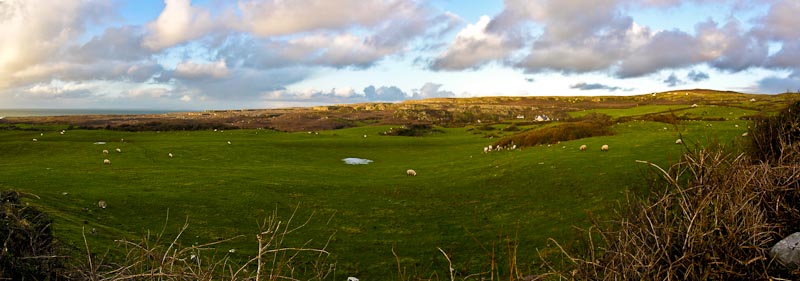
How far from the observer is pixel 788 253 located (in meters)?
5.12

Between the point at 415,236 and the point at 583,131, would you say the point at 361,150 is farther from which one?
the point at 415,236

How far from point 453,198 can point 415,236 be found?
6.36 metres

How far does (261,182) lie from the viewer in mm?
27219

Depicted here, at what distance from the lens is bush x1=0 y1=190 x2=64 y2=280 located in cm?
545

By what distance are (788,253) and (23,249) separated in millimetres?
9635

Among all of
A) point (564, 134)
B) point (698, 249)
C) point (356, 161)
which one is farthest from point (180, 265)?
point (356, 161)

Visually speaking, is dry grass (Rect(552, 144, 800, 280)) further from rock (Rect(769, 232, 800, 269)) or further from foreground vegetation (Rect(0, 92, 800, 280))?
foreground vegetation (Rect(0, 92, 800, 280))

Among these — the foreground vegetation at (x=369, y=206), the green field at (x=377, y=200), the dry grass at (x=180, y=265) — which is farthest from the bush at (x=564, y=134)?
the dry grass at (x=180, y=265)

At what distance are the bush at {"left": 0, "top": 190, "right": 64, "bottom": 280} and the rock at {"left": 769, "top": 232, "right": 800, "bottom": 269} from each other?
849cm

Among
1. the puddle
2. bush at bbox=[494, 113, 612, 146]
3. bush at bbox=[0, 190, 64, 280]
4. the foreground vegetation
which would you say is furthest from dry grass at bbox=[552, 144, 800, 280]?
the puddle

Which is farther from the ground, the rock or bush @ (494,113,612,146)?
the rock

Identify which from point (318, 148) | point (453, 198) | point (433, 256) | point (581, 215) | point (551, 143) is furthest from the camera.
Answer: point (318, 148)

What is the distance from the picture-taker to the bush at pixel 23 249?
545cm

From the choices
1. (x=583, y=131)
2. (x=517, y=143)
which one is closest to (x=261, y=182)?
(x=517, y=143)
